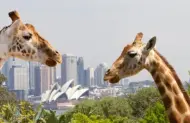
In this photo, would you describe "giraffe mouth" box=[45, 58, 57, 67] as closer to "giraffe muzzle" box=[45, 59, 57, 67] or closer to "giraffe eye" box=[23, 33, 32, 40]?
"giraffe muzzle" box=[45, 59, 57, 67]

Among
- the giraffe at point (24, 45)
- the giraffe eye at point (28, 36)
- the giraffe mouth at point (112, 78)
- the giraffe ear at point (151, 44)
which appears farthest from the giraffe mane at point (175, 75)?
the giraffe eye at point (28, 36)

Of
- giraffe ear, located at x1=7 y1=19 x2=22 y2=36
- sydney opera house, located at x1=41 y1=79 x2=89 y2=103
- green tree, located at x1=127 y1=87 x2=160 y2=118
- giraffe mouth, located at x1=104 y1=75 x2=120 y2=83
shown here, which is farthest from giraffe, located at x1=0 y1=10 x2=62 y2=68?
sydney opera house, located at x1=41 y1=79 x2=89 y2=103

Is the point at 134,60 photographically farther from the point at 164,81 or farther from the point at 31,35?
the point at 31,35

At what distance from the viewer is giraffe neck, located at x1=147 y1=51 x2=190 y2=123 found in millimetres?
8336

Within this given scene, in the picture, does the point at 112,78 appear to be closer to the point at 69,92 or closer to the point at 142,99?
the point at 142,99

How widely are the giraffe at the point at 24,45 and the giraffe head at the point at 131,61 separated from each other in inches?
54.5

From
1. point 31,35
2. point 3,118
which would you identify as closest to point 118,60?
point 31,35

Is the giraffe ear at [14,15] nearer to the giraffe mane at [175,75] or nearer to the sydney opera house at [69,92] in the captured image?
the giraffe mane at [175,75]

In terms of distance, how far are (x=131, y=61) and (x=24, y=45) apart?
1858mm

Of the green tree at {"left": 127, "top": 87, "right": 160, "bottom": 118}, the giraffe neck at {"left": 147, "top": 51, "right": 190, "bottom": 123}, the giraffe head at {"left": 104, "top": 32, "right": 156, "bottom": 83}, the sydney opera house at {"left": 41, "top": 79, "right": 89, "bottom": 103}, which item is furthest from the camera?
the sydney opera house at {"left": 41, "top": 79, "right": 89, "bottom": 103}

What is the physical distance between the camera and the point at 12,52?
24.4 feet

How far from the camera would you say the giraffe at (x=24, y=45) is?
7371 millimetres

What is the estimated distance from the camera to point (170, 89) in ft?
27.7

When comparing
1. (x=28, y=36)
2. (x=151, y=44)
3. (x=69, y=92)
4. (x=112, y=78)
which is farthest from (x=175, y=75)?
(x=69, y=92)
